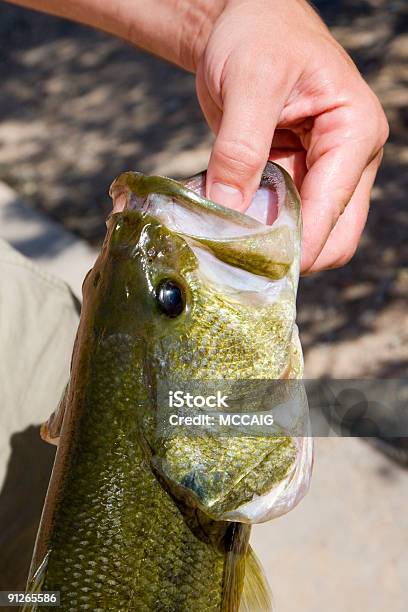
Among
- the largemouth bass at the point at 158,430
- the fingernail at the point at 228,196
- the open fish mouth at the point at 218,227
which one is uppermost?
the fingernail at the point at 228,196

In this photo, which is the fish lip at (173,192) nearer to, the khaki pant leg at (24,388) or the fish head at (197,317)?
the fish head at (197,317)

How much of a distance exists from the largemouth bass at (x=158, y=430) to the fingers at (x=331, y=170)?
0.36 meters

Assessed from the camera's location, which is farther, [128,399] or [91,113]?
[91,113]

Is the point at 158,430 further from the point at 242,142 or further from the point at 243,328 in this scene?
the point at 242,142

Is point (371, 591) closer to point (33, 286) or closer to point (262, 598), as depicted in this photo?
point (262, 598)

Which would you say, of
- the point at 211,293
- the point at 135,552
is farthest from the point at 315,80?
the point at 135,552

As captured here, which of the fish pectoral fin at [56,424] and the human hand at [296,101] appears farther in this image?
the human hand at [296,101]

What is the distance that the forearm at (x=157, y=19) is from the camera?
220cm

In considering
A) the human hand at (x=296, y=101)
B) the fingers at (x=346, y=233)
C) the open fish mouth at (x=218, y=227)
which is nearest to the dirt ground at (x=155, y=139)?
the fingers at (x=346, y=233)

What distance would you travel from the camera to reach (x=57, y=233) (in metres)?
4.20

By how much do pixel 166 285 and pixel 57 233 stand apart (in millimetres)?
2777

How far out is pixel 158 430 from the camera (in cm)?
151

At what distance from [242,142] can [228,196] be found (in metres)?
0.15

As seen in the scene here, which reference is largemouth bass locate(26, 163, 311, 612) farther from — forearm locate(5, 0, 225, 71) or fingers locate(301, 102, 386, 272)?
forearm locate(5, 0, 225, 71)
